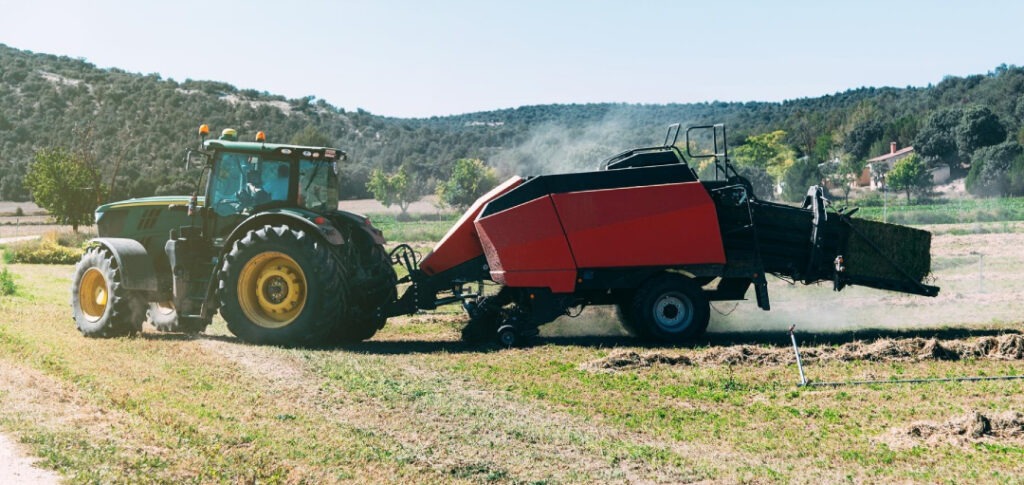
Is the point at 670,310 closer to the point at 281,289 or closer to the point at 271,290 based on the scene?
the point at 281,289

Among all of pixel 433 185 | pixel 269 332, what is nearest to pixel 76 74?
pixel 433 185

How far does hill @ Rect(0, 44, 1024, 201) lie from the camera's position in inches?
2601

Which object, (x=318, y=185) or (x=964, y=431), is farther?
(x=318, y=185)

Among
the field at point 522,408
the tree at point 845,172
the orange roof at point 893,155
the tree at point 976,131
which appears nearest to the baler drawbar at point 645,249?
the field at point 522,408

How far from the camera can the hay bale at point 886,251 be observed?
564 inches

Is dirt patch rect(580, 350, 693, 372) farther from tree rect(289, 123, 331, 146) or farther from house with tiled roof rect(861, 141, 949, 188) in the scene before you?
house with tiled roof rect(861, 141, 949, 188)

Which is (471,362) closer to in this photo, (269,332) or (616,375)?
(616,375)

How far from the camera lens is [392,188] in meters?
85.1

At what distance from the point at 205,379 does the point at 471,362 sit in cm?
341

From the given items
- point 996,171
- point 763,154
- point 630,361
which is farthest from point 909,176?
point 630,361

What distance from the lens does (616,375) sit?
11.5 m

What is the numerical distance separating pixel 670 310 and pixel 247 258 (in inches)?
241

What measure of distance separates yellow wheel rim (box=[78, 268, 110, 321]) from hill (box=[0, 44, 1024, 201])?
30198mm

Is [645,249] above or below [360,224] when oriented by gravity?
below
